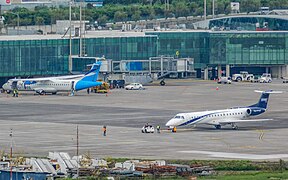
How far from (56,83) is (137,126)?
52.2m

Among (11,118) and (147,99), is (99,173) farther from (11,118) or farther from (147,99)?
(147,99)

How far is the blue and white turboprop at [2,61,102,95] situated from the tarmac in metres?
1.55

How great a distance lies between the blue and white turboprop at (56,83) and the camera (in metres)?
176

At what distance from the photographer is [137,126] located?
417 feet

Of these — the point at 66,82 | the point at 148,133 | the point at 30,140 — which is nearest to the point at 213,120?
the point at 148,133

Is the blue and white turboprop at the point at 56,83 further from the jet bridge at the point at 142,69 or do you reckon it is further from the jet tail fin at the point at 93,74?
the jet bridge at the point at 142,69

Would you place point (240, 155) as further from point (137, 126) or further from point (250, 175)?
point (137, 126)

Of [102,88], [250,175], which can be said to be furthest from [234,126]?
[102,88]

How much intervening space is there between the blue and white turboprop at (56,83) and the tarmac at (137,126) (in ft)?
5.07

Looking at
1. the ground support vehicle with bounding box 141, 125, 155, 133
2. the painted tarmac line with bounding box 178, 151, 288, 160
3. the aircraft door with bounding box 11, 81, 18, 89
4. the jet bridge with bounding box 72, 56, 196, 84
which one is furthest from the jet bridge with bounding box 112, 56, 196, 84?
the painted tarmac line with bounding box 178, 151, 288, 160

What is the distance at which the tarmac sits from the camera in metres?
105

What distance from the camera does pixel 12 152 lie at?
103 m

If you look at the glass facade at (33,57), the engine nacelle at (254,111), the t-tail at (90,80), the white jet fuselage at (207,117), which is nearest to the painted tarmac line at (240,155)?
the white jet fuselage at (207,117)

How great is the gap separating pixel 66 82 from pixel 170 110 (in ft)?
109
